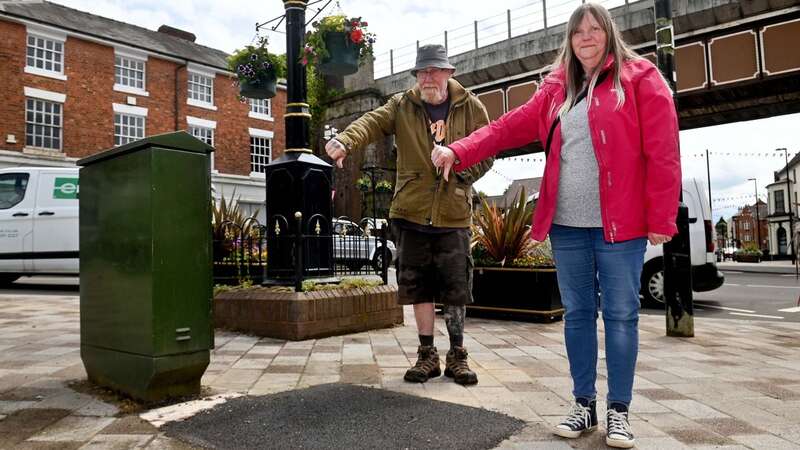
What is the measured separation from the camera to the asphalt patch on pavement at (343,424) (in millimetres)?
2090

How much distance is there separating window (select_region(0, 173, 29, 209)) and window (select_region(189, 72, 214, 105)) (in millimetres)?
13679

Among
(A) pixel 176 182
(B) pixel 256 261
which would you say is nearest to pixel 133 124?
(B) pixel 256 261

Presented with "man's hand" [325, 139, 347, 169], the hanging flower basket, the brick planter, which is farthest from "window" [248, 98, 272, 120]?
"man's hand" [325, 139, 347, 169]

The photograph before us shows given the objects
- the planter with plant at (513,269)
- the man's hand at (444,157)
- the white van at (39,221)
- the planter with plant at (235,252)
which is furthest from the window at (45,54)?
the man's hand at (444,157)

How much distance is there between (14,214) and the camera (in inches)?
371

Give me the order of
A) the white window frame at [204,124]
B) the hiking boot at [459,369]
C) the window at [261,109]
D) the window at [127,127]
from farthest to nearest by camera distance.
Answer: the window at [261,109] → the white window frame at [204,124] → the window at [127,127] → the hiking boot at [459,369]

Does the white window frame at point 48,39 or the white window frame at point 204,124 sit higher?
the white window frame at point 48,39

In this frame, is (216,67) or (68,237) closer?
(68,237)

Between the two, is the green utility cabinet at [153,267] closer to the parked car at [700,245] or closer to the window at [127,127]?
the parked car at [700,245]

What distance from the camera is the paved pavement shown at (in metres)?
2.22

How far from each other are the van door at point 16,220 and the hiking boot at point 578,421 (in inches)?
398

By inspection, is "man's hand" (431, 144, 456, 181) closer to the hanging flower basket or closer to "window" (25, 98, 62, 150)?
the hanging flower basket

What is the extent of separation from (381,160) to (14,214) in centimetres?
1637

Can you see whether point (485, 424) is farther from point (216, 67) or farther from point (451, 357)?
point (216, 67)
